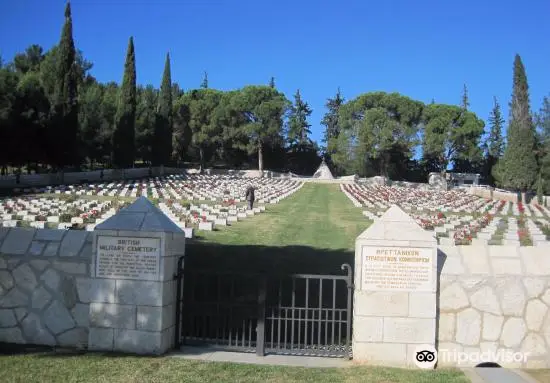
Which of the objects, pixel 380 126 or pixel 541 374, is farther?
pixel 380 126

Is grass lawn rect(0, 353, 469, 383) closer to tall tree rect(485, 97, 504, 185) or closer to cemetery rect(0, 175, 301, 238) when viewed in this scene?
cemetery rect(0, 175, 301, 238)

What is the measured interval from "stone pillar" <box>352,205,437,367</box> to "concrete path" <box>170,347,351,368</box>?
32 cm

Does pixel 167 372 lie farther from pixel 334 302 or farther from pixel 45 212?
pixel 45 212

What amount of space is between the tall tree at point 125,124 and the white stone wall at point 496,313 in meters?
43.0

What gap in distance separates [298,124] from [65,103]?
4335 centimetres

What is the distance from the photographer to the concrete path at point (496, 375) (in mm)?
5309

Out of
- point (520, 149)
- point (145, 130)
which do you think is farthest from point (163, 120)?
point (520, 149)

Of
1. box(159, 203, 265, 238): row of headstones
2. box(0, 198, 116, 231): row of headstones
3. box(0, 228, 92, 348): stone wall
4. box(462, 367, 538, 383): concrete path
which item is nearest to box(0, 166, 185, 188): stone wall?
box(0, 198, 116, 231): row of headstones

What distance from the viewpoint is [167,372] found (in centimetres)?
528

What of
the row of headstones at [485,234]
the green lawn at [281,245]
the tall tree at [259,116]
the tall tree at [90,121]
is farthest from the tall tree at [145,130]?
the row of headstones at [485,234]

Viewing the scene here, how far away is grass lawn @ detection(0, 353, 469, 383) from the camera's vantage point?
16.7 ft

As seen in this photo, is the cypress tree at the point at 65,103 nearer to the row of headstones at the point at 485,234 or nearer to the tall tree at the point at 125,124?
the tall tree at the point at 125,124

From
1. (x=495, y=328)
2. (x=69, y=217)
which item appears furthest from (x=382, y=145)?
(x=495, y=328)

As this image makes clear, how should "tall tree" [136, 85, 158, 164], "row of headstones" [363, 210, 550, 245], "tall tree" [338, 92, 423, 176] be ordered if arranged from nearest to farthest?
"row of headstones" [363, 210, 550, 245] < "tall tree" [136, 85, 158, 164] < "tall tree" [338, 92, 423, 176]
